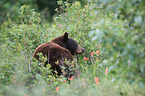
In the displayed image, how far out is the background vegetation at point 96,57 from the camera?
104 inches

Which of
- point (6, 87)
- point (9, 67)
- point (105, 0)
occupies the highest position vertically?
point (105, 0)

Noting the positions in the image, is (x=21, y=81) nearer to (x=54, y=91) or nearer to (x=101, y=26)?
(x=54, y=91)

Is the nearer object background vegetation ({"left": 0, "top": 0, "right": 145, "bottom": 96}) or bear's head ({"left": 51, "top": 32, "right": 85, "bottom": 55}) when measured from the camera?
background vegetation ({"left": 0, "top": 0, "right": 145, "bottom": 96})

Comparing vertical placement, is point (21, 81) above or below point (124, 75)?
below

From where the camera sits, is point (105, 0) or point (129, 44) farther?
point (105, 0)

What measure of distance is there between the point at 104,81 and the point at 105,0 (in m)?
2.52

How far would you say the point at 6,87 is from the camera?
16.4 feet

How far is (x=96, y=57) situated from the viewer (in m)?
5.86

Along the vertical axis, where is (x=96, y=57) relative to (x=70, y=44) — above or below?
below

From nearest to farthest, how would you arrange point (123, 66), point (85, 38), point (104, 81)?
1. point (123, 66)
2. point (104, 81)
3. point (85, 38)

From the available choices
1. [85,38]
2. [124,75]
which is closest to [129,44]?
[124,75]

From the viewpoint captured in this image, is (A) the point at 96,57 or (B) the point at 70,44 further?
(B) the point at 70,44

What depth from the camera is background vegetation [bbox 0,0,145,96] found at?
8.70 feet

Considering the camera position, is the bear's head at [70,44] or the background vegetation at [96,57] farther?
the bear's head at [70,44]
